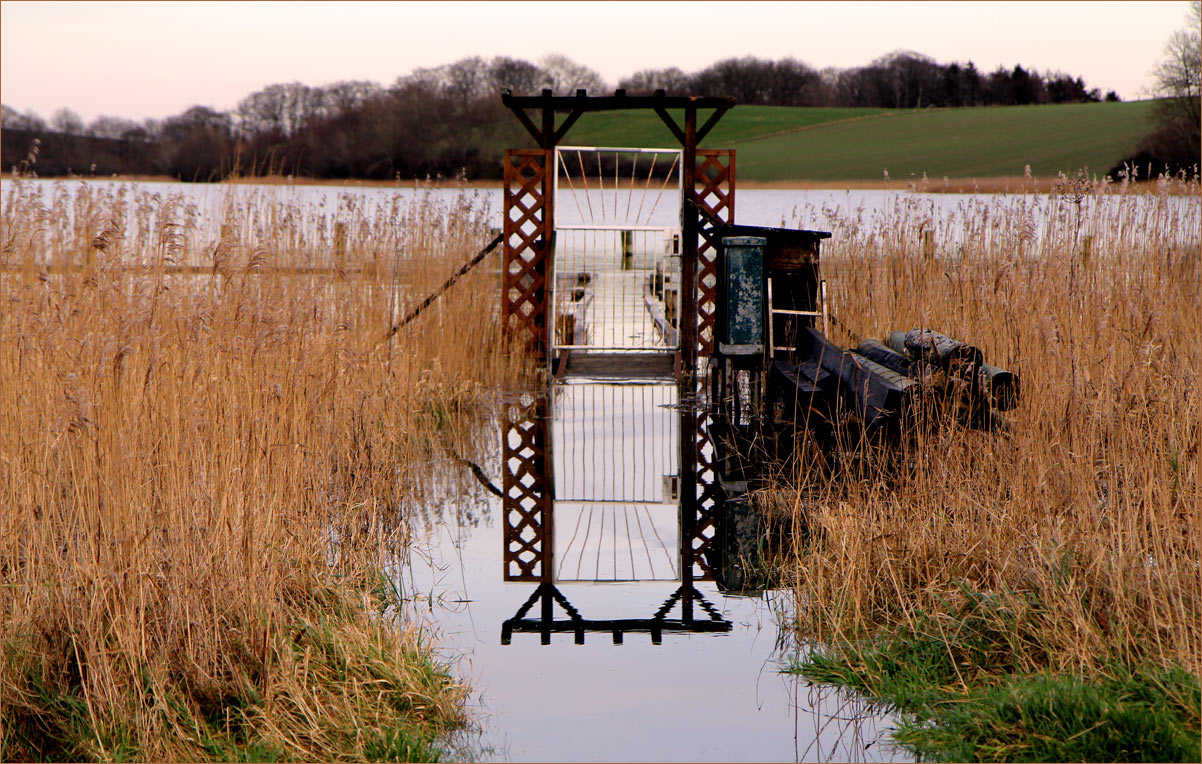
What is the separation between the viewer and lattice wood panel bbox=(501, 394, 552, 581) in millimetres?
5945

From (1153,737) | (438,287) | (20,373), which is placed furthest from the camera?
(438,287)

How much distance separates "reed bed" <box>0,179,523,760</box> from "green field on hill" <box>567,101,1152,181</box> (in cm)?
5110

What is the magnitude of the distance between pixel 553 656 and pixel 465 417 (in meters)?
5.59

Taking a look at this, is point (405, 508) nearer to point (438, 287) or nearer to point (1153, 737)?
point (1153, 737)

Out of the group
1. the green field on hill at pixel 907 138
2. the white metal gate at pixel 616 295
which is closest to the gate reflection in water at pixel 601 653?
the white metal gate at pixel 616 295

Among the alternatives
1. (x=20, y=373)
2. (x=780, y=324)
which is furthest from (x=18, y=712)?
(x=780, y=324)

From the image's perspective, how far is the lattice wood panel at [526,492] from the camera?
5945 mm

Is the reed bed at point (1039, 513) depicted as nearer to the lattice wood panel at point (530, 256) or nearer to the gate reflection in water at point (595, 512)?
the gate reflection in water at point (595, 512)

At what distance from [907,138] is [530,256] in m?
58.2

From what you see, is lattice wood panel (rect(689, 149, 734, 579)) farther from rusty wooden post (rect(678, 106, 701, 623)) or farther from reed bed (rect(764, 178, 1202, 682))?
reed bed (rect(764, 178, 1202, 682))

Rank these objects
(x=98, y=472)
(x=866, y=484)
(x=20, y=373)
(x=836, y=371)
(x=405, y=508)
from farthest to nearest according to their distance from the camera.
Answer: (x=836, y=371)
(x=405, y=508)
(x=866, y=484)
(x=20, y=373)
(x=98, y=472)

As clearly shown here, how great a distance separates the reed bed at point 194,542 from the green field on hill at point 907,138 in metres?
51.1

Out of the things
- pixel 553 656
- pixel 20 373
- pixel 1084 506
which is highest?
pixel 20 373

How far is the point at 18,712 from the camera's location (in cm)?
373
